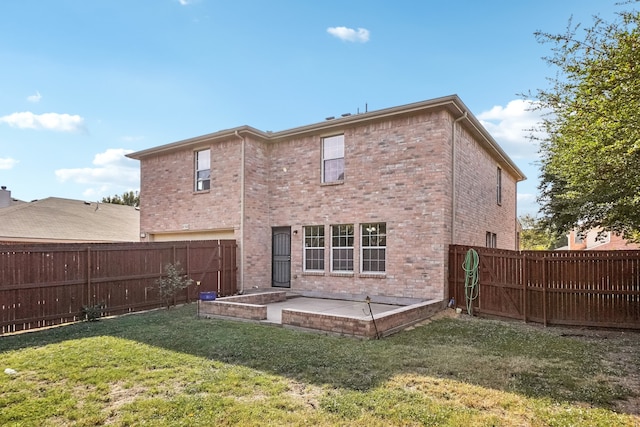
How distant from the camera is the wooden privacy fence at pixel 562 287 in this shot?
8406 millimetres

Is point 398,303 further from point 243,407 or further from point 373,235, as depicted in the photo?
point 243,407

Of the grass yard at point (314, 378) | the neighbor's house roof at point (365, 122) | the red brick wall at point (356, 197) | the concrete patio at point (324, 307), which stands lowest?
the concrete patio at point (324, 307)

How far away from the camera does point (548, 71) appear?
8.16 metres

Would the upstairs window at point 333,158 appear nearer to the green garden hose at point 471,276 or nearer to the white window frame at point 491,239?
the green garden hose at point 471,276

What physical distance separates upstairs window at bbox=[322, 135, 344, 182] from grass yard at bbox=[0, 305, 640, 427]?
618 cm

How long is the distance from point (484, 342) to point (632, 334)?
3631 mm

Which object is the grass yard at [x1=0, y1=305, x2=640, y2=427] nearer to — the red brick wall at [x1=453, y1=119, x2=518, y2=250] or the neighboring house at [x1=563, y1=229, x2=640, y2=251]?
the red brick wall at [x1=453, y1=119, x2=518, y2=250]

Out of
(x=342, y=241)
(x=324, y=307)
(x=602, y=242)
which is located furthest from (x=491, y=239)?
(x=324, y=307)

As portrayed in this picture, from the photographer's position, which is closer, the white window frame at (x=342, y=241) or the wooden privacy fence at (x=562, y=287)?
the wooden privacy fence at (x=562, y=287)

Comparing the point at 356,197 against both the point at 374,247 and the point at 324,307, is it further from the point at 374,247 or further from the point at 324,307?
the point at 324,307

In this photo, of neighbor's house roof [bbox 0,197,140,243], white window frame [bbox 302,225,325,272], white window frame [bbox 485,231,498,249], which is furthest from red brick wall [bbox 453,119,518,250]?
neighbor's house roof [bbox 0,197,140,243]

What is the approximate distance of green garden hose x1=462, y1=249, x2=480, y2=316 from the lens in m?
10.4

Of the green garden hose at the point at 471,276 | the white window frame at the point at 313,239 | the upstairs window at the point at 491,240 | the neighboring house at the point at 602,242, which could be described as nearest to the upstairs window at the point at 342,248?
the white window frame at the point at 313,239

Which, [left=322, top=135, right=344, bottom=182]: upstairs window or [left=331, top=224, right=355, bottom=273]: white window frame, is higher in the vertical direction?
[left=322, top=135, right=344, bottom=182]: upstairs window
